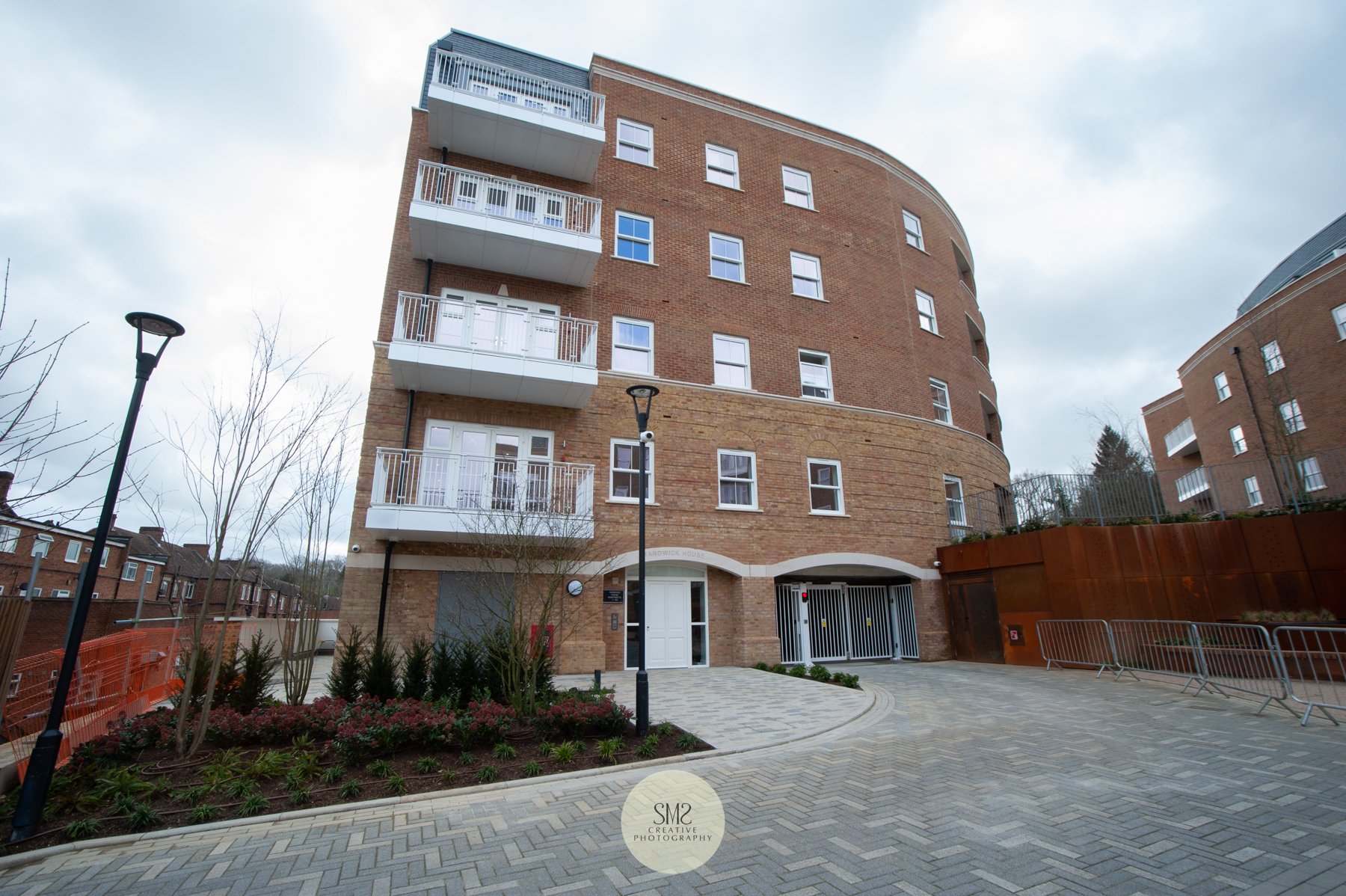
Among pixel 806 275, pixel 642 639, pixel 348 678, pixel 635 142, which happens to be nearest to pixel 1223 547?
pixel 806 275

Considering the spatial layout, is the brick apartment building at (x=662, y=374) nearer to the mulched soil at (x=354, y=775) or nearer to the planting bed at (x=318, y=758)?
the planting bed at (x=318, y=758)

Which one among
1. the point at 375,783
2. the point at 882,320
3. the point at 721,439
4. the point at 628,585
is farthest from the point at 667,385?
the point at 375,783

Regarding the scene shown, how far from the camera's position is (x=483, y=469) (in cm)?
1279

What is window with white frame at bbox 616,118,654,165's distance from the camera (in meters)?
17.6

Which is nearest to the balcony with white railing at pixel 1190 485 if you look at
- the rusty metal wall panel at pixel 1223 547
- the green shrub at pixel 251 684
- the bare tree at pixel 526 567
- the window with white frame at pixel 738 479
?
the rusty metal wall panel at pixel 1223 547

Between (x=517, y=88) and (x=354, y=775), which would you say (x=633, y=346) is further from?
(x=354, y=775)

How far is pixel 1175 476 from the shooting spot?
17562 millimetres

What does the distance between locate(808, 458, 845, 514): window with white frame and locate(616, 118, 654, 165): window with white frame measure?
397 inches

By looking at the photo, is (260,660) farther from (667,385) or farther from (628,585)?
(667,385)

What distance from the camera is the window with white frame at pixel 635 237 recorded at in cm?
1659

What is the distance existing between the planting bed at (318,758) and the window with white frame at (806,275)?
14478mm

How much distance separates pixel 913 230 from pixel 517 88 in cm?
1430

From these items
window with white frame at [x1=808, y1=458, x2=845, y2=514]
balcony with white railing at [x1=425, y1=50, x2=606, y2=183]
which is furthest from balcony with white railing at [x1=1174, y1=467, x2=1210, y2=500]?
balcony with white railing at [x1=425, y1=50, x2=606, y2=183]

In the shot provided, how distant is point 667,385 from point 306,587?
9.36 m
